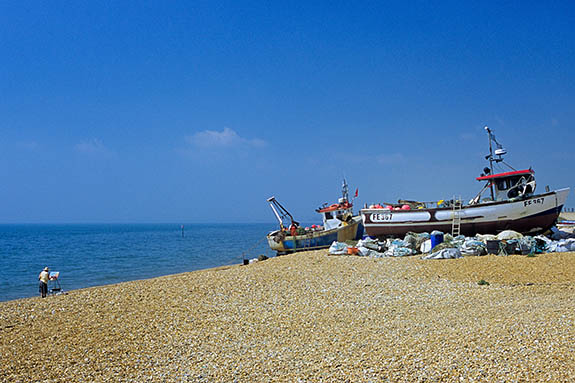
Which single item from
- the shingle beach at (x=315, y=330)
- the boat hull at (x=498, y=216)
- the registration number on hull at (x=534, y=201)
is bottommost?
the shingle beach at (x=315, y=330)

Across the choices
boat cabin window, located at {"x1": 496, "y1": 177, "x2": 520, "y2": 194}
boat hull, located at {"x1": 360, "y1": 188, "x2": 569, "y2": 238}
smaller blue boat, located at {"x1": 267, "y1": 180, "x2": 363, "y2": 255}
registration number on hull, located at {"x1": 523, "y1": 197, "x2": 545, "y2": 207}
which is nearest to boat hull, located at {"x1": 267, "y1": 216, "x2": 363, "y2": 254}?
smaller blue boat, located at {"x1": 267, "y1": 180, "x2": 363, "y2": 255}

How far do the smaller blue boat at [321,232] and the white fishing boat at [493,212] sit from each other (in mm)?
4996

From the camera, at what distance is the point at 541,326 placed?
8.08 meters

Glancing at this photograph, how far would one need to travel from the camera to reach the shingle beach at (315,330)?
687 centimetres

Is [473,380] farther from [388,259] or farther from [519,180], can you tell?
[519,180]

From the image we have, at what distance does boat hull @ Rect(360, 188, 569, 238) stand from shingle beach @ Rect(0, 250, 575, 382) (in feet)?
27.0

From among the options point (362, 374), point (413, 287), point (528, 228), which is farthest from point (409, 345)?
point (528, 228)

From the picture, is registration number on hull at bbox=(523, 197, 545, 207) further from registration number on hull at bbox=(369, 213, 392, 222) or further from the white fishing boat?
registration number on hull at bbox=(369, 213, 392, 222)

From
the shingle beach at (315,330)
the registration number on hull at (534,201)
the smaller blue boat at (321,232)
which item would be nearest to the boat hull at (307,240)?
the smaller blue boat at (321,232)

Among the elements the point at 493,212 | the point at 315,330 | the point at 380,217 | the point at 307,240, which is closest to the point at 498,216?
the point at 493,212

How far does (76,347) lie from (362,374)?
6.60 meters

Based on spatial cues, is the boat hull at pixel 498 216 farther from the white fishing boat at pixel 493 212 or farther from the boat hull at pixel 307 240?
the boat hull at pixel 307 240

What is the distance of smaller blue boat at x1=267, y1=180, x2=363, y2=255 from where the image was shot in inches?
1227

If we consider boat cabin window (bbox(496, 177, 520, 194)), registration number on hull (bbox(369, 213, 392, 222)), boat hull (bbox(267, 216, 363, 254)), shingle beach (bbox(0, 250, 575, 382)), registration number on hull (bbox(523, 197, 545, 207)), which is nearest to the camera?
shingle beach (bbox(0, 250, 575, 382))
